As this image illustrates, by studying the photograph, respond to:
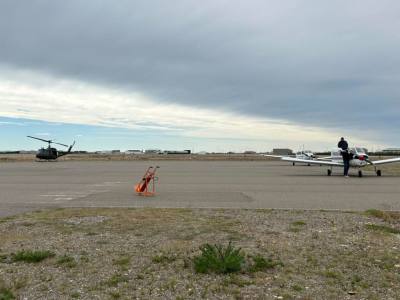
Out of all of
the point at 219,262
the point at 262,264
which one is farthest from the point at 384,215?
the point at 219,262

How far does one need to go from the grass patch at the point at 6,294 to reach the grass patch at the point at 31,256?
1.05 m

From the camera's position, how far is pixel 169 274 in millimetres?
4969

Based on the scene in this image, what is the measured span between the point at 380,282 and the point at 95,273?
3.42 m

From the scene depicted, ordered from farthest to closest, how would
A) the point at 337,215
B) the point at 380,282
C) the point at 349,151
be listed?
the point at 349,151, the point at 337,215, the point at 380,282

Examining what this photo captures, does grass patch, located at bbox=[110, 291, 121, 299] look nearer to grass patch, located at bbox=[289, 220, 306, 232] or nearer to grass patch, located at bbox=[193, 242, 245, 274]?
grass patch, located at bbox=[193, 242, 245, 274]

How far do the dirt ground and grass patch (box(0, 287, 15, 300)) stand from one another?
2 cm

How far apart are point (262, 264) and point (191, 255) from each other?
1.08 meters

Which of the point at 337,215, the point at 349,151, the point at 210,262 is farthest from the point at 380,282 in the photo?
the point at 349,151

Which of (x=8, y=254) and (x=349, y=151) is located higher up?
(x=349, y=151)

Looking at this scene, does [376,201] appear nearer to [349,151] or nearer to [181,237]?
[181,237]

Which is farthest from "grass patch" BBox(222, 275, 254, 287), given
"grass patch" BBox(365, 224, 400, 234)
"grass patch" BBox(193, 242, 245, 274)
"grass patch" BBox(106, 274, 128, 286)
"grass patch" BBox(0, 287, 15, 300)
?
"grass patch" BBox(365, 224, 400, 234)

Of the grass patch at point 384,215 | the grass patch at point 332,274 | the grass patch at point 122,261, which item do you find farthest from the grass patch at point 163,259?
the grass patch at point 384,215

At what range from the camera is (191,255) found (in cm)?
575

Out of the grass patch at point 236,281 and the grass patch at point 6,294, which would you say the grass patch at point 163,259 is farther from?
the grass patch at point 6,294
